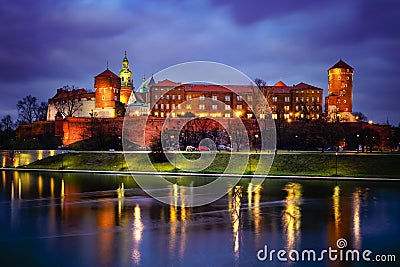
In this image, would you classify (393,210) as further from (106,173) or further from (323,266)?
(106,173)

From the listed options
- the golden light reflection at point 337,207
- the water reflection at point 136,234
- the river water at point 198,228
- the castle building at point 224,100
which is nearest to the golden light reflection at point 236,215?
the river water at point 198,228

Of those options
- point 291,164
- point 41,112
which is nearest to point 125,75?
point 41,112

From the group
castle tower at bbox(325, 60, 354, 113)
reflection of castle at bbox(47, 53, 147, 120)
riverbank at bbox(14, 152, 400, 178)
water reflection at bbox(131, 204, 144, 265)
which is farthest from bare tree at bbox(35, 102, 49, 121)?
water reflection at bbox(131, 204, 144, 265)

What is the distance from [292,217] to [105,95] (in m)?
48.1

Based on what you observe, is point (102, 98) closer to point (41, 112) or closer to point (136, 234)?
point (41, 112)

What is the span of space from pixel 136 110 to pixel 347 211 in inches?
1788

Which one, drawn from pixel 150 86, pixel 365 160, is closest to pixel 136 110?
pixel 150 86

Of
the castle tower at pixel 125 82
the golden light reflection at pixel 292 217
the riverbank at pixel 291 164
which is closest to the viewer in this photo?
the golden light reflection at pixel 292 217

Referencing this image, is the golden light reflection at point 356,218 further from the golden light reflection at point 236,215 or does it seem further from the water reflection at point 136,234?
the water reflection at point 136,234

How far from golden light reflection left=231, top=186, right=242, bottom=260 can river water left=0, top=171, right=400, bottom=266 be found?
0.08ft

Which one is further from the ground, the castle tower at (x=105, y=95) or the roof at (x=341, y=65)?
the roof at (x=341, y=65)

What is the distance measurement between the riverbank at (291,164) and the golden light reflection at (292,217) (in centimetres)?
692

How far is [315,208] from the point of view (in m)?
13.7

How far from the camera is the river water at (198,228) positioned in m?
8.30
